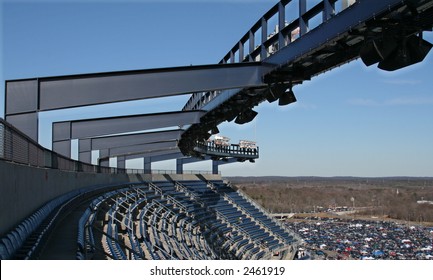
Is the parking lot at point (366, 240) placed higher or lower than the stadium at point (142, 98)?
lower

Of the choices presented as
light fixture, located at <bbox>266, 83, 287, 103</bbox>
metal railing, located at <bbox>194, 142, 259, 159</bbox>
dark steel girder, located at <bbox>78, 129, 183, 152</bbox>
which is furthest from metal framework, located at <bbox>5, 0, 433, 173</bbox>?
metal railing, located at <bbox>194, 142, 259, 159</bbox>

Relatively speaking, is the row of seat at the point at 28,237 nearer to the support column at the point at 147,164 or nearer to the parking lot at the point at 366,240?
the parking lot at the point at 366,240

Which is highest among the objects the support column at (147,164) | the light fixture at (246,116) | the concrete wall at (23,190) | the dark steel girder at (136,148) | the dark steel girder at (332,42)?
the dark steel girder at (332,42)

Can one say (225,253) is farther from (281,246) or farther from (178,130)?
(281,246)

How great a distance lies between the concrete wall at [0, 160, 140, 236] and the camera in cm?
590

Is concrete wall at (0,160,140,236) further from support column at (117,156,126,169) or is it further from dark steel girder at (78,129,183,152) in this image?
support column at (117,156,126,169)

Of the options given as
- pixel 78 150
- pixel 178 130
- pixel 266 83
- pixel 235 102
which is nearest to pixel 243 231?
pixel 178 130

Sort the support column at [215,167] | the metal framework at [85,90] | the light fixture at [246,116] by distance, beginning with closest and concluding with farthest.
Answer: the metal framework at [85,90] → the light fixture at [246,116] → the support column at [215,167]

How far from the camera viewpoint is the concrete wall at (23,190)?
19.4 feet

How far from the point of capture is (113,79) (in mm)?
11211

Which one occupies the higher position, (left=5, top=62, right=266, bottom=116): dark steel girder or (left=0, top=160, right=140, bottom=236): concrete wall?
(left=5, top=62, right=266, bottom=116): dark steel girder

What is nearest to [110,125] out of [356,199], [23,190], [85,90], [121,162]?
[85,90]

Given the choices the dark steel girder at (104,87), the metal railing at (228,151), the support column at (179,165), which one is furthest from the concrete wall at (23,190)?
the support column at (179,165)
